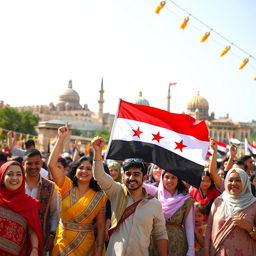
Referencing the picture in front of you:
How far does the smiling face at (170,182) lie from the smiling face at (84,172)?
83cm

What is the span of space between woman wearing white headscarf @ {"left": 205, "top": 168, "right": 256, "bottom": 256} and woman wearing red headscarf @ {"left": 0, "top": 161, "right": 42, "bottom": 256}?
1.71 meters

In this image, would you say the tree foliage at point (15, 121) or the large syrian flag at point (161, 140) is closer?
the large syrian flag at point (161, 140)

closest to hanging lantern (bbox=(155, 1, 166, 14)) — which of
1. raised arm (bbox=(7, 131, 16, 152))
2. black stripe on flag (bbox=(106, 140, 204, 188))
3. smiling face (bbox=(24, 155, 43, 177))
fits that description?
raised arm (bbox=(7, 131, 16, 152))

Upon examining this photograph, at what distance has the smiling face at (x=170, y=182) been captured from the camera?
15.2 ft

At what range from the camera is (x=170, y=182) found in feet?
15.2

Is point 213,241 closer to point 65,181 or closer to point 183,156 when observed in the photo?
point 183,156

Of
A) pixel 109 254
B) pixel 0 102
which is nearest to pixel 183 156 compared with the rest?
pixel 109 254

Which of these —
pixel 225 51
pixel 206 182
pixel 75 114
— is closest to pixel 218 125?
pixel 75 114

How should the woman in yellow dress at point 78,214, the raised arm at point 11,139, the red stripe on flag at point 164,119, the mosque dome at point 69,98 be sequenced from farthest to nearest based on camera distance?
the mosque dome at point 69,98, the raised arm at point 11,139, the red stripe on flag at point 164,119, the woman in yellow dress at point 78,214

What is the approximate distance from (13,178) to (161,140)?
1.86 metres

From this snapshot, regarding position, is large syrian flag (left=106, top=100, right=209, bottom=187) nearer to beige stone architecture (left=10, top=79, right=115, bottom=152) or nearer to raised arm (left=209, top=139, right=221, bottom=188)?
raised arm (left=209, top=139, right=221, bottom=188)

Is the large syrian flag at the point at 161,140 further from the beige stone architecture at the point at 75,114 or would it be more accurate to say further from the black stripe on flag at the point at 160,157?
the beige stone architecture at the point at 75,114

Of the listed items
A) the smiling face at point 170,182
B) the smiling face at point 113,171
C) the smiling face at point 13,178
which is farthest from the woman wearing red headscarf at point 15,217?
the smiling face at point 113,171

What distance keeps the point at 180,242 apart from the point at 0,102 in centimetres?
11199
